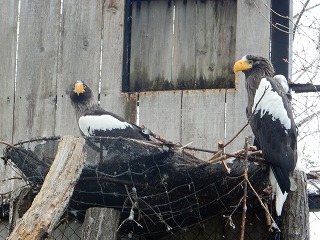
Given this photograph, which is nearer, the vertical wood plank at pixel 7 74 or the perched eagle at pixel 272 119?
the perched eagle at pixel 272 119

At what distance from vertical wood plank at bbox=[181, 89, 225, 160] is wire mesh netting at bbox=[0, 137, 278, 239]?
0.65 m

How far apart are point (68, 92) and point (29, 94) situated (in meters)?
0.32

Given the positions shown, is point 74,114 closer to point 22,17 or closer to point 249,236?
point 22,17

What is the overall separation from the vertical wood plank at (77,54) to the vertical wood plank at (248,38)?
114 cm

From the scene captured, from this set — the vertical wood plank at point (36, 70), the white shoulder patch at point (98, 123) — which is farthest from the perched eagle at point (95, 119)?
the vertical wood plank at point (36, 70)

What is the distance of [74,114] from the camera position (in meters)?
8.76

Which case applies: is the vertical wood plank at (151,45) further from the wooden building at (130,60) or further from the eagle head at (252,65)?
the eagle head at (252,65)

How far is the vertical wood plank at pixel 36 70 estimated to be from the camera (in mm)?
8570

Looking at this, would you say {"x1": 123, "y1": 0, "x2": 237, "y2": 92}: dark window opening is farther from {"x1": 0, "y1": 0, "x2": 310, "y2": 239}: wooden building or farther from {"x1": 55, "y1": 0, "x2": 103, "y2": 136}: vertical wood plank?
{"x1": 55, "y1": 0, "x2": 103, "y2": 136}: vertical wood plank

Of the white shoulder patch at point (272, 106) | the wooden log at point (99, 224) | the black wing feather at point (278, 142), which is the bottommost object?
the wooden log at point (99, 224)

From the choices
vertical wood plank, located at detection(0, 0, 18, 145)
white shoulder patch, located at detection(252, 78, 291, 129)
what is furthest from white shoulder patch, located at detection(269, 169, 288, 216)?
vertical wood plank, located at detection(0, 0, 18, 145)

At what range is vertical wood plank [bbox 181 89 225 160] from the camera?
8281 mm

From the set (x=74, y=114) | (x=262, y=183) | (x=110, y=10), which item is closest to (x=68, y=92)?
(x=74, y=114)

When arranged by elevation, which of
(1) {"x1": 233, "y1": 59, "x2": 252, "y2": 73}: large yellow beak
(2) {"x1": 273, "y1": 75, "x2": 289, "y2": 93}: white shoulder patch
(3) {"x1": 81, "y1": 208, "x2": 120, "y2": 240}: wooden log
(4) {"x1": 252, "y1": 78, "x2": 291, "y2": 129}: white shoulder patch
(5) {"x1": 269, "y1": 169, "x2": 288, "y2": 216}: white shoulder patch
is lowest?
(3) {"x1": 81, "y1": 208, "x2": 120, "y2": 240}: wooden log
